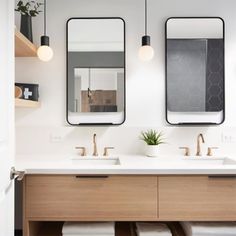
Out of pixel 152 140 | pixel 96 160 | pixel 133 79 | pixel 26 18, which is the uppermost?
pixel 26 18

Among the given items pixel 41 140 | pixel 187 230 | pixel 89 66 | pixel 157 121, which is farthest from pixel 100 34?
pixel 187 230

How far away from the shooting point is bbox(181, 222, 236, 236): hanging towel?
169cm

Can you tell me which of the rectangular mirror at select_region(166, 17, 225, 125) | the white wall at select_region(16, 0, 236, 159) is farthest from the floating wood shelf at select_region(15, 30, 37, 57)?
the rectangular mirror at select_region(166, 17, 225, 125)

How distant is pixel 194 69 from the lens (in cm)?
227

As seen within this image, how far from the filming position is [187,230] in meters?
1.81

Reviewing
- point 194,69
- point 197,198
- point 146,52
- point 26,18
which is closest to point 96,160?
point 197,198

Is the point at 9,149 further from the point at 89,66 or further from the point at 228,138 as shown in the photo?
the point at 228,138

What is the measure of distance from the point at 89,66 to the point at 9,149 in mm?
1250

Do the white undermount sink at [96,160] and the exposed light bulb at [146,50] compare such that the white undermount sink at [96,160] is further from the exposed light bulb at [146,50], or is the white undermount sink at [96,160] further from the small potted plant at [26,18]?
the small potted plant at [26,18]

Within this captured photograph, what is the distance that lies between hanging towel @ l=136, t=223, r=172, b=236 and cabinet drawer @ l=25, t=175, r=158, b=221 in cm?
20

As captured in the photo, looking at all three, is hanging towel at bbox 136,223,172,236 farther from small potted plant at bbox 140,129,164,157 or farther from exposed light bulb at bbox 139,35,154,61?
exposed light bulb at bbox 139,35,154,61

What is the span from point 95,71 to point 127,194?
3.91 ft

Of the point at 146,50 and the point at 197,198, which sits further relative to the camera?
the point at 146,50

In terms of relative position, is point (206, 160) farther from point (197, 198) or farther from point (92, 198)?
point (92, 198)
